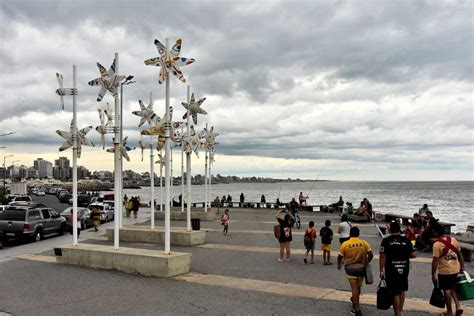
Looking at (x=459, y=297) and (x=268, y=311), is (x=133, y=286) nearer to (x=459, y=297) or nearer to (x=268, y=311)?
(x=268, y=311)

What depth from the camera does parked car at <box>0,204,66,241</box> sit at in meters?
19.6

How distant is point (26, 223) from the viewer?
64.9 ft

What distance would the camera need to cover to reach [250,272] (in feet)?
38.4

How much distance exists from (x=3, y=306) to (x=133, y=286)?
2.65 m

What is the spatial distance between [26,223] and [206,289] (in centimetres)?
1324

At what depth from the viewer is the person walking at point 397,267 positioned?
709cm

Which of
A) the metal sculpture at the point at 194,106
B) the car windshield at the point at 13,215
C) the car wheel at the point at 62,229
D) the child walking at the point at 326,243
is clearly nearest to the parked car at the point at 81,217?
the car wheel at the point at 62,229

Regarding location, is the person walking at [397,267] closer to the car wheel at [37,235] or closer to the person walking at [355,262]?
the person walking at [355,262]

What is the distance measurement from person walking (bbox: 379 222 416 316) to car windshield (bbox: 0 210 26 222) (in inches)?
692

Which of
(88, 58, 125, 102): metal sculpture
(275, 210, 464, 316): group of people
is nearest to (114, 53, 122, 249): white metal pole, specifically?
(88, 58, 125, 102): metal sculpture

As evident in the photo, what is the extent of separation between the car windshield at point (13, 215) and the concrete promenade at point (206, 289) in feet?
18.2

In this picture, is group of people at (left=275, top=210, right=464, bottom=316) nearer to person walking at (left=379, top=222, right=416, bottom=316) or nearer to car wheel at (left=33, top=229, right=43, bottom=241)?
person walking at (left=379, top=222, right=416, bottom=316)

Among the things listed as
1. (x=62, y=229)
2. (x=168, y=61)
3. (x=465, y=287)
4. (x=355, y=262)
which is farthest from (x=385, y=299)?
(x=62, y=229)

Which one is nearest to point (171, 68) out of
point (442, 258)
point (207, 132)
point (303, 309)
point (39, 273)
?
point (39, 273)
